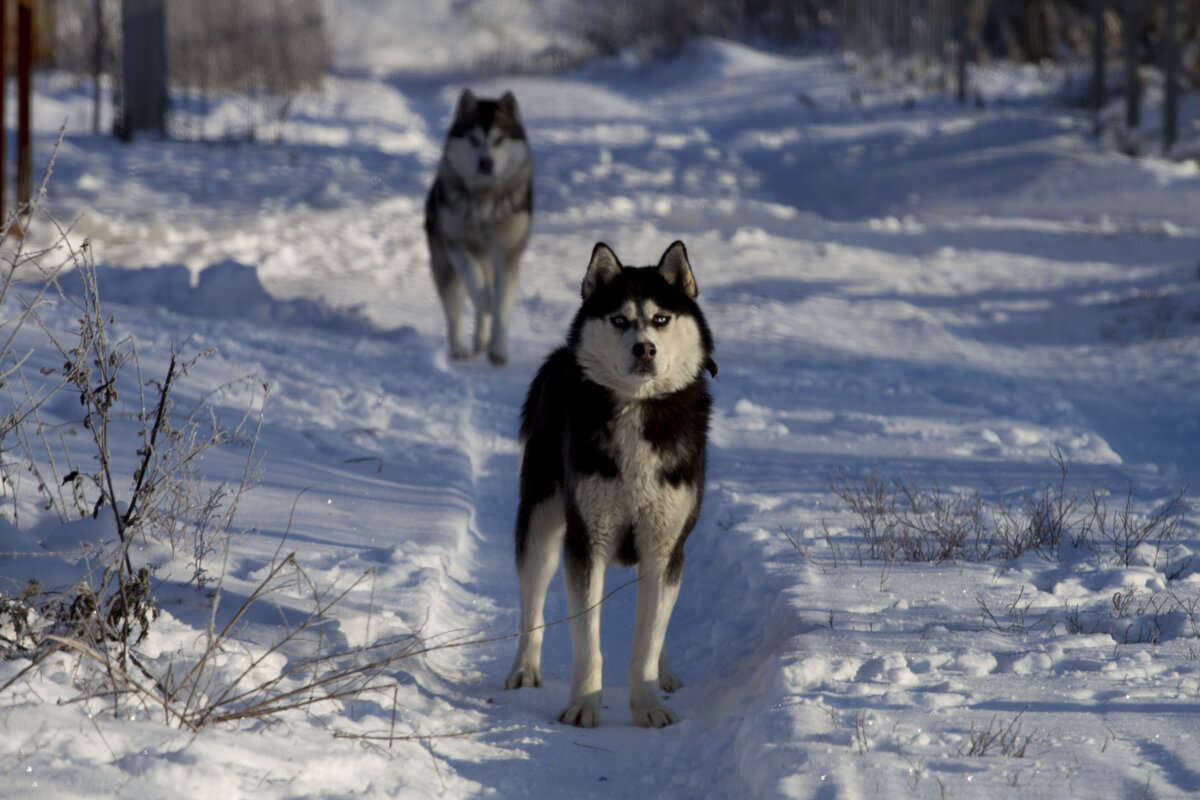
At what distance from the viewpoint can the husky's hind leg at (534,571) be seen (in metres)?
3.83

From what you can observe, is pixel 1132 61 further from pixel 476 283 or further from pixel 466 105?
pixel 476 283

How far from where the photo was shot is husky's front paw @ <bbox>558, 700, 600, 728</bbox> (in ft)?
11.6

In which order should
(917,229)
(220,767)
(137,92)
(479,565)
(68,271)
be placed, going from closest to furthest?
(220,767)
(479,565)
(68,271)
(917,229)
(137,92)

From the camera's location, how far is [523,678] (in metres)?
3.82

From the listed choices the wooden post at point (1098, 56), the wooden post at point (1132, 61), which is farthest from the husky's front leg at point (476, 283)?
the wooden post at point (1098, 56)

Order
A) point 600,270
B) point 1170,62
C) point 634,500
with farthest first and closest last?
point 1170,62, point 600,270, point 634,500

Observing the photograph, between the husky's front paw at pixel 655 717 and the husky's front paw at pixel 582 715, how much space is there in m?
0.14

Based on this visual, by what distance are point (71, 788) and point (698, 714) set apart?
1954mm

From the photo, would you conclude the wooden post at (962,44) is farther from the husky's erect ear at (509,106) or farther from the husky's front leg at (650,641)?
the husky's front leg at (650,641)

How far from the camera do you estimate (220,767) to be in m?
2.52

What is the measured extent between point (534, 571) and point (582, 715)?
55cm

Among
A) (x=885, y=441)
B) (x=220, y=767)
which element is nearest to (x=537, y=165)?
(x=885, y=441)

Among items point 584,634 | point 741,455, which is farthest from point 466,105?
point 584,634

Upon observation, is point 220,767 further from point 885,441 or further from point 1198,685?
point 885,441
